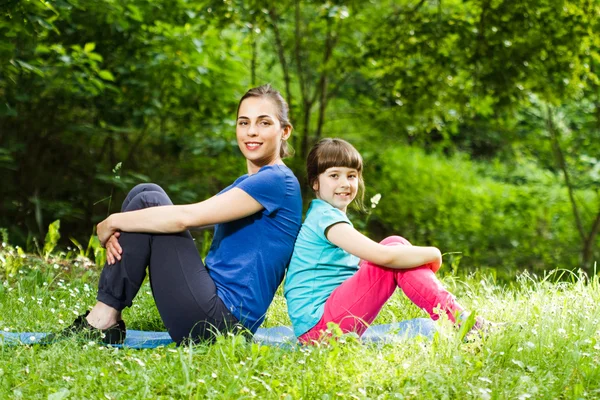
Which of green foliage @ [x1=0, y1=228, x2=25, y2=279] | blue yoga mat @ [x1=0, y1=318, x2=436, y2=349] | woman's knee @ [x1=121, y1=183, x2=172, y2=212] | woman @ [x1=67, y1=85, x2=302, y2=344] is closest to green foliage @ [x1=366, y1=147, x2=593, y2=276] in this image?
green foliage @ [x1=0, y1=228, x2=25, y2=279]

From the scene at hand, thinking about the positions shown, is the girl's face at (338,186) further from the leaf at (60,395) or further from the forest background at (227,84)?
the forest background at (227,84)

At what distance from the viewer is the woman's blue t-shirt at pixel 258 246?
2936 millimetres

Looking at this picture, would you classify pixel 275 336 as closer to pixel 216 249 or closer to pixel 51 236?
pixel 216 249

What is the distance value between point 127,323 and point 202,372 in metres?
1.22

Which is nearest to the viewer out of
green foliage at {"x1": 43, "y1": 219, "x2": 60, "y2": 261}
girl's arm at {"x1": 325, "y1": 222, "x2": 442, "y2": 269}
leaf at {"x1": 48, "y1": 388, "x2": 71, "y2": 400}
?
leaf at {"x1": 48, "y1": 388, "x2": 71, "y2": 400}

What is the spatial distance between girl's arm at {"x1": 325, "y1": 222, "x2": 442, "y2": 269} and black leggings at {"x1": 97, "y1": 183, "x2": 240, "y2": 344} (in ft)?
2.05

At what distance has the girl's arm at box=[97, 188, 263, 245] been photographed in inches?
112

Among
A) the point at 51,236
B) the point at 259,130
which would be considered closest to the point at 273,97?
the point at 259,130

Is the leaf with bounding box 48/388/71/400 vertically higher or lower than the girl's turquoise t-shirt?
lower

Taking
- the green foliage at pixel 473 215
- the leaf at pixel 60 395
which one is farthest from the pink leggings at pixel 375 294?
the green foliage at pixel 473 215

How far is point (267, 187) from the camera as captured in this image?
9.57 feet

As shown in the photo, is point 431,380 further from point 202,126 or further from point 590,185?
point 590,185

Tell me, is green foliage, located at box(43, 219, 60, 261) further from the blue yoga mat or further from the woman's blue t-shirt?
the woman's blue t-shirt

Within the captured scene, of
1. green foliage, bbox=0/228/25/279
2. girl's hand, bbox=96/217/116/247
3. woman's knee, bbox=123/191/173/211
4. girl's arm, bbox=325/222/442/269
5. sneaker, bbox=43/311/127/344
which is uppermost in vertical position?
woman's knee, bbox=123/191/173/211
